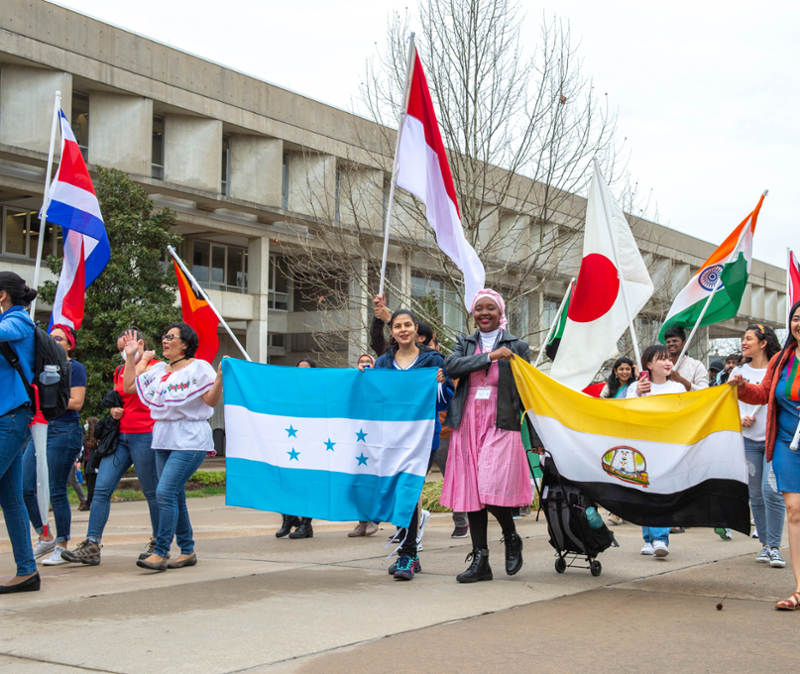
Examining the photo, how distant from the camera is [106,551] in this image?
327 inches

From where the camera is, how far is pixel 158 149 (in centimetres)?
3081

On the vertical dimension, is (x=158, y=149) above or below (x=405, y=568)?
above

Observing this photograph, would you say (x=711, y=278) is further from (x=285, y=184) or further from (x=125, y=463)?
(x=285, y=184)

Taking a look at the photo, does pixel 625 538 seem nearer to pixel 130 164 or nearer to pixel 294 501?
pixel 294 501

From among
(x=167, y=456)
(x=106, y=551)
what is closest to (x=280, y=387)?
(x=167, y=456)

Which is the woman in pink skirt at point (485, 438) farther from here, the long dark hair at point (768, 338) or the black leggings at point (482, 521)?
the long dark hair at point (768, 338)

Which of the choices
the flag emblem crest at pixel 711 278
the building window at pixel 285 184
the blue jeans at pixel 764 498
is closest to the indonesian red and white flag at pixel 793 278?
the flag emblem crest at pixel 711 278

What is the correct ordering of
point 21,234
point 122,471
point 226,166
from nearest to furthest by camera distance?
point 122,471, point 21,234, point 226,166

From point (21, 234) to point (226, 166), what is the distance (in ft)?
25.0

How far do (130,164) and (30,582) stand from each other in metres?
23.7

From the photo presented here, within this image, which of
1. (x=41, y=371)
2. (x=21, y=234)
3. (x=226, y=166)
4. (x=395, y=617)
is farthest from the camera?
(x=226, y=166)

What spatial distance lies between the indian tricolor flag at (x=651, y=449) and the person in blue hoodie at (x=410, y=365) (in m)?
0.65

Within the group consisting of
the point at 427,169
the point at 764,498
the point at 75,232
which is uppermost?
the point at 427,169


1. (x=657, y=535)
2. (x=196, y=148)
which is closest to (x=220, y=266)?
(x=196, y=148)
